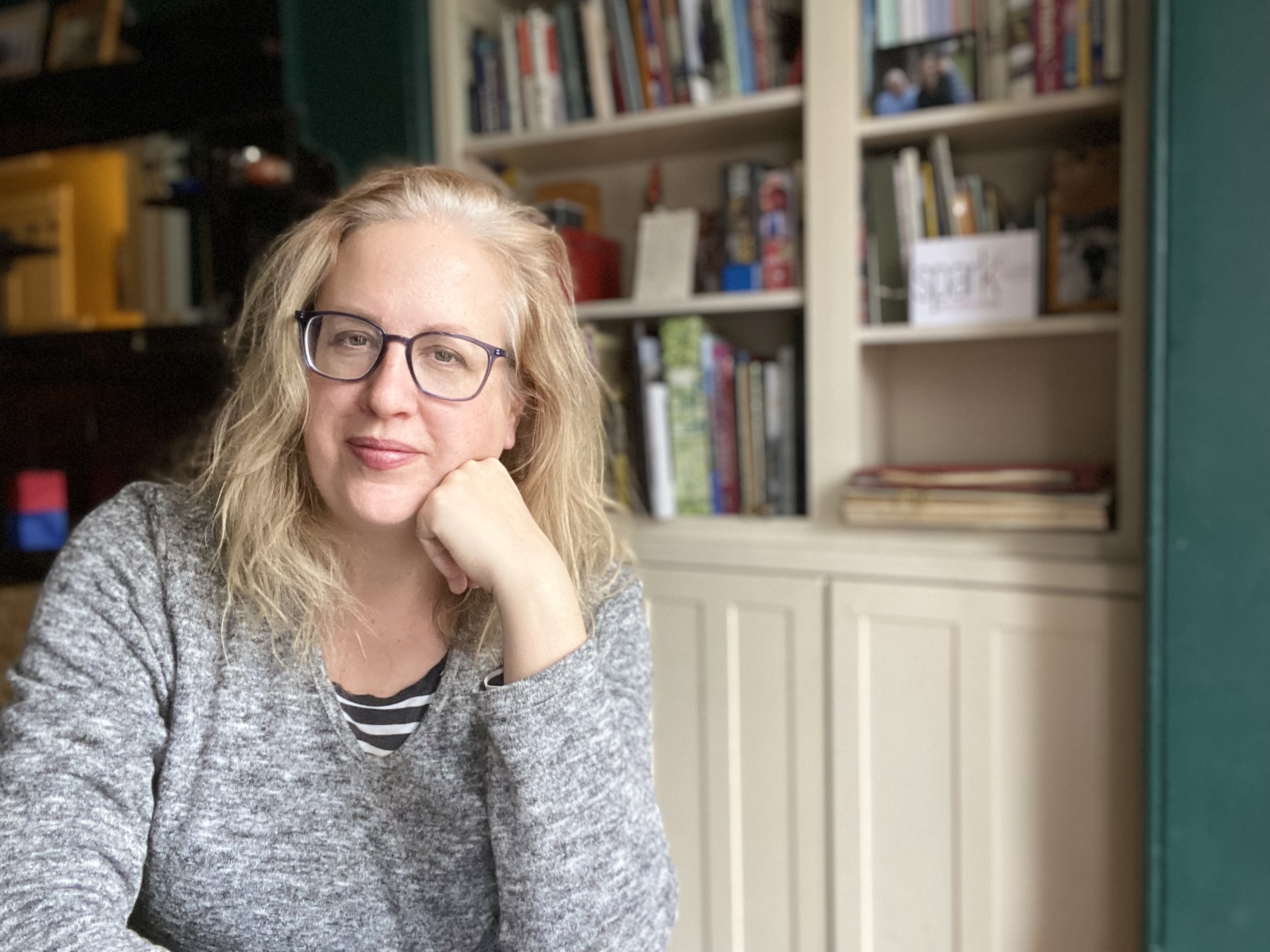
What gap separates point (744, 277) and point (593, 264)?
0.36 meters

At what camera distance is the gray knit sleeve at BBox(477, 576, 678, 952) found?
786 millimetres

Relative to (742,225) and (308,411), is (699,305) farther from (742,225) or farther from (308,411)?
(308,411)

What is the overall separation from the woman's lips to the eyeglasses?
0.06 m

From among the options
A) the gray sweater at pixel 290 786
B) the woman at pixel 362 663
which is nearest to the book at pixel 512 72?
the woman at pixel 362 663

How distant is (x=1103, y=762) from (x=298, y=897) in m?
1.21

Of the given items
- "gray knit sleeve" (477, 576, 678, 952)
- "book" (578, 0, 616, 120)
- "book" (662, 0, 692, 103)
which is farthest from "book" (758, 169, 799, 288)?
"gray knit sleeve" (477, 576, 678, 952)

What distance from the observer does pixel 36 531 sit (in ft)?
7.17

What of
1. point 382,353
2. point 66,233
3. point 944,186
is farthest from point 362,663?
point 66,233

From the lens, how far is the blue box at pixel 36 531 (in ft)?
7.13

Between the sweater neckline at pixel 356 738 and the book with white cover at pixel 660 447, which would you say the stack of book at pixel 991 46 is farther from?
the sweater neckline at pixel 356 738

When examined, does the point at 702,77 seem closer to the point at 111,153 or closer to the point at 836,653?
the point at 836,653

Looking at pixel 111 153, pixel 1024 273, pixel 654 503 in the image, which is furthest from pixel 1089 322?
pixel 111 153

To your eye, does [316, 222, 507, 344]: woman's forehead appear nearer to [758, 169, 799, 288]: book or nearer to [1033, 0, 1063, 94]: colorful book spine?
[758, 169, 799, 288]: book

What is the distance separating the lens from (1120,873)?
1465mm
